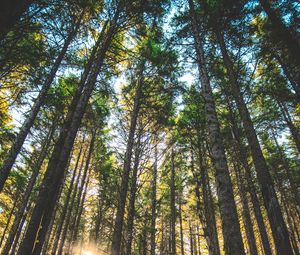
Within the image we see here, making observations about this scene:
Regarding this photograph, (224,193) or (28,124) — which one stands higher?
(28,124)

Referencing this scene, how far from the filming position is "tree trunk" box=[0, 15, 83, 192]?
7148mm

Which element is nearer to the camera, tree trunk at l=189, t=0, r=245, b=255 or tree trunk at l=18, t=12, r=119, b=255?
tree trunk at l=18, t=12, r=119, b=255

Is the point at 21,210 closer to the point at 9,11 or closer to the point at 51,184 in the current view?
the point at 51,184

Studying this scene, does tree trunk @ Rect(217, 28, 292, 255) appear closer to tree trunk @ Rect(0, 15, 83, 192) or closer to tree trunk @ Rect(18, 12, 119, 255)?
tree trunk @ Rect(18, 12, 119, 255)

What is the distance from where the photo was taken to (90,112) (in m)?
11.0

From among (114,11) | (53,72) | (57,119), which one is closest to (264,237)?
(114,11)

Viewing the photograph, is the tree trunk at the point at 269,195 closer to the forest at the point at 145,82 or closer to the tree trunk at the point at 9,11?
the forest at the point at 145,82

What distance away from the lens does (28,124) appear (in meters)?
8.09

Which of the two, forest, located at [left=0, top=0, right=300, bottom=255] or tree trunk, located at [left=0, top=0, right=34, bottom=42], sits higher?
forest, located at [left=0, top=0, right=300, bottom=255]

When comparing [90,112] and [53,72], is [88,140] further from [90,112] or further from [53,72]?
[53,72]

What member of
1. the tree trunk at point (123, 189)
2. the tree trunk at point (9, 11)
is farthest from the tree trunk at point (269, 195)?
the tree trunk at point (9, 11)

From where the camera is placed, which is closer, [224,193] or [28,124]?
[224,193]

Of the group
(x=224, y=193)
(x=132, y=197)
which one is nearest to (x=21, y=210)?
(x=132, y=197)

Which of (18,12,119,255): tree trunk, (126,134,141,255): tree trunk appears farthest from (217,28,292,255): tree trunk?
(18,12,119,255): tree trunk
